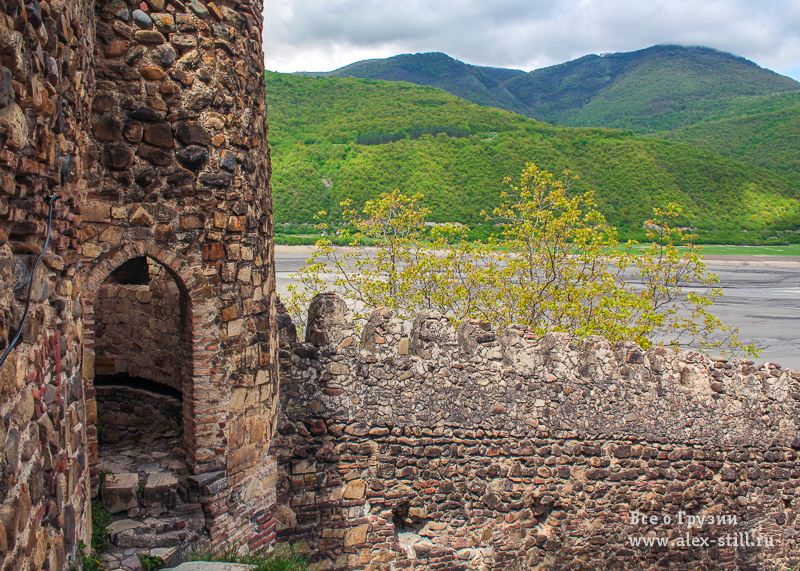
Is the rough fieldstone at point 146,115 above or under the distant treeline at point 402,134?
under

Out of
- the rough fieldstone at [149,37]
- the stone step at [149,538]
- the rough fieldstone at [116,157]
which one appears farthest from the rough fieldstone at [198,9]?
the stone step at [149,538]

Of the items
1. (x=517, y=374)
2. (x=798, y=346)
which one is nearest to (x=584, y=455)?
(x=517, y=374)

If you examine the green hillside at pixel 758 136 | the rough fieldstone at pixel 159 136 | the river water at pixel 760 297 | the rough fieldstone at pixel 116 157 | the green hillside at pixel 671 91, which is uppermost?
the green hillside at pixel 671 91

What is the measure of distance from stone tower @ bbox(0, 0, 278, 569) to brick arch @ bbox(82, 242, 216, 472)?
0.01m

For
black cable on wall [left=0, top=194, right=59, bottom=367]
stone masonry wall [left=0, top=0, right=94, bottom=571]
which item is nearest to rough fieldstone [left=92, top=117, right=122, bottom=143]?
stone masonry wall [left=0, top=0, right=94, bottom=571]

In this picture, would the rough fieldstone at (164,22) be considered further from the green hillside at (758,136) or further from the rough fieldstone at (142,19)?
the green hillside at (758,136)

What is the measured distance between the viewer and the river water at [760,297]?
24.6 m

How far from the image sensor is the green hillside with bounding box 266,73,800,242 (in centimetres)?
4356

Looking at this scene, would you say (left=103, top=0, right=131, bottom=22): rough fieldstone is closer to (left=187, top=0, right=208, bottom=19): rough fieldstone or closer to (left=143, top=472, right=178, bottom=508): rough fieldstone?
(left=187, top=0, right=208, bottom=19): rough fieldstone

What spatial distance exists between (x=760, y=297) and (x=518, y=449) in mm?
38285

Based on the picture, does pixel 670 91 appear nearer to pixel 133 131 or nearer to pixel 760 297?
pixel 760 297

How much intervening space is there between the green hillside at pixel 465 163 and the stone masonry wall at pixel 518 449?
29.8 meters

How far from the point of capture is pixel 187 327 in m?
5.13

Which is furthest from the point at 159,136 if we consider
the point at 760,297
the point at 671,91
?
the point at 671,91
